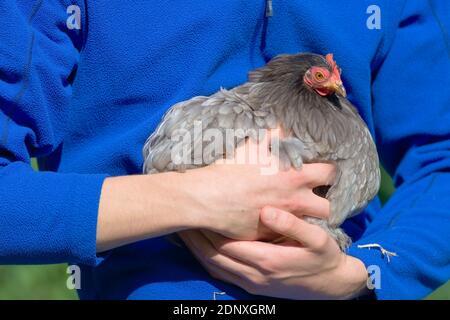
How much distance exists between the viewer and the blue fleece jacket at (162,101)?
155cm

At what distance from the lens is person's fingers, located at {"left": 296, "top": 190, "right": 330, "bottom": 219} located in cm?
165

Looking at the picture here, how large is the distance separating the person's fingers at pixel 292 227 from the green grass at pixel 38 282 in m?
2.16

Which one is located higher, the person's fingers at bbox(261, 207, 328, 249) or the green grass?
the person's fingers at bbox(261, 207, 328, 249)

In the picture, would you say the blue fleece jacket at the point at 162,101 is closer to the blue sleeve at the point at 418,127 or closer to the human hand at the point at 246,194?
the blue sleeve at the point at 418,127

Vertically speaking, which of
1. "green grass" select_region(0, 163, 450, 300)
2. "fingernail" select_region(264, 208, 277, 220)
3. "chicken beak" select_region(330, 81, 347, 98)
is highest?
"chicken beak" select_region(330, 81, 347, 98)

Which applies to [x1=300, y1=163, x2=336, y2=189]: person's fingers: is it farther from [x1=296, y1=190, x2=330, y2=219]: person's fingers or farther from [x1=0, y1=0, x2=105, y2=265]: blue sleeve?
[x1=0, y1=0, x2=105, y2=265]: blue sleeve

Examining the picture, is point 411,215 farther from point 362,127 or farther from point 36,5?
point 36,5

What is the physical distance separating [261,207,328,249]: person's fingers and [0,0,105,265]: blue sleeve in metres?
0.33

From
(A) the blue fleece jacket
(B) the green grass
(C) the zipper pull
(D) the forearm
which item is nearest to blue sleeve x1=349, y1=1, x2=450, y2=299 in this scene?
(A) the blue fleece jacket

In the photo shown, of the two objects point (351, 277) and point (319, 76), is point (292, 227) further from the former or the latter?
point (319, 76)

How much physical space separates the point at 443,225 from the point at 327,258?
0.33 m

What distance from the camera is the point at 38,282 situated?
3.80 meters

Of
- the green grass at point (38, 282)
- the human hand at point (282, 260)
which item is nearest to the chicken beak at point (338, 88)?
the human hand at point (282, 260)
